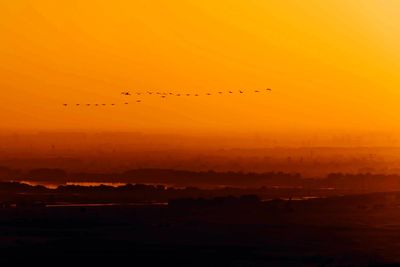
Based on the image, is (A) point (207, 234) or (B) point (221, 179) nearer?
(A) point (207, 234)

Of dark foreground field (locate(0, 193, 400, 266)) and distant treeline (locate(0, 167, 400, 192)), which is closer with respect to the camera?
dark foreground field (locate(0, 193, 400, 266))

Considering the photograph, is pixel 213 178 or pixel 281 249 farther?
pixel 213 178

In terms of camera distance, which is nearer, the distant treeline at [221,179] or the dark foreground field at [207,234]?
the dark foreground field at [207,234]

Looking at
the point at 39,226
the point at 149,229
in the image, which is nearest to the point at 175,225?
the point at 149,229

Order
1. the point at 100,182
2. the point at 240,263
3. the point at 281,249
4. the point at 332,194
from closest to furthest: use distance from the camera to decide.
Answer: the point at 240,263 < the point at 281,249 < the point at 332,194 < the point at 100,182

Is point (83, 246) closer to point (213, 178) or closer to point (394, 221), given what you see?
point (394, 221)

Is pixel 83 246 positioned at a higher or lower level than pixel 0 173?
lower

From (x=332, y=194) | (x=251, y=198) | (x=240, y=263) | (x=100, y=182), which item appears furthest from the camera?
(x=100, y=182)
